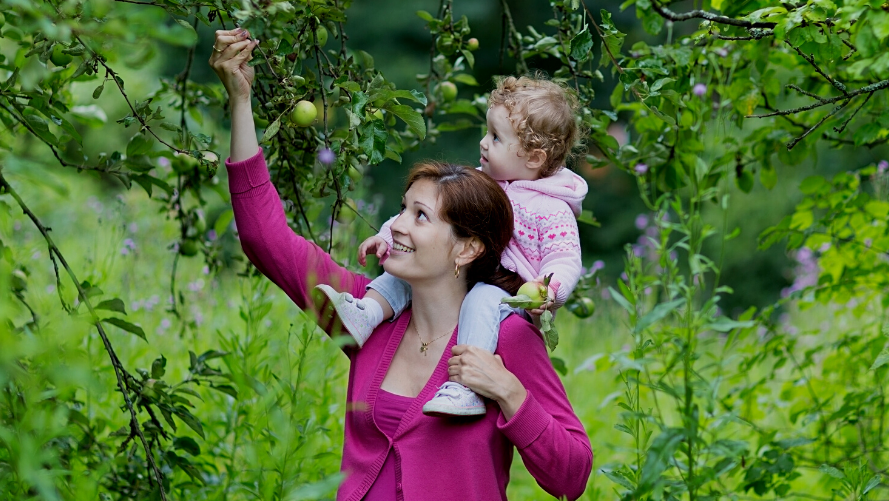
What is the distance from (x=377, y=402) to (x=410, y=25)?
771 cm

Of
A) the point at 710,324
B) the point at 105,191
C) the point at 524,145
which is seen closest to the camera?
the point at 710,324

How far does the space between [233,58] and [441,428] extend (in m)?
0.76

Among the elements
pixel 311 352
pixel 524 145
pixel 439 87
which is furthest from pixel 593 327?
pixel 311 352

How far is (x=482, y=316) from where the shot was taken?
1701 mm

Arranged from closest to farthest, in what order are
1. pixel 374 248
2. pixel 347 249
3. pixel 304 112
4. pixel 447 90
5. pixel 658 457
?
1. pixel 658 457
2. pixel 304 112
3. pixel 374 248
4. pixel 447 90
5. pixel 347 249

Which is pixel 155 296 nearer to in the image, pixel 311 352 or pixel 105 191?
pixel 311 352

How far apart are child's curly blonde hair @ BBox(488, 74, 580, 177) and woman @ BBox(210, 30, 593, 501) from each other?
7.3 inches

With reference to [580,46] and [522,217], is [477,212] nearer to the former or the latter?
[522,217]

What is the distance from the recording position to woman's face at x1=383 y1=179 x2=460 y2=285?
1.73 meters

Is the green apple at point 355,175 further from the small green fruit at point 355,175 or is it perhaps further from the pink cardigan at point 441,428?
the pink cardigan at point 441,428

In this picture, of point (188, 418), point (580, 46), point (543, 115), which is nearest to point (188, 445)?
point (188, 418)

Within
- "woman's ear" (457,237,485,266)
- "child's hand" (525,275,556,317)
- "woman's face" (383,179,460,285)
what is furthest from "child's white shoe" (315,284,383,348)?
"child's hand" (525,275,556,317)

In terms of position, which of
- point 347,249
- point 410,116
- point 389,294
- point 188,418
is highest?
point 410,116

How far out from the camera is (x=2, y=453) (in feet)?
5.33
